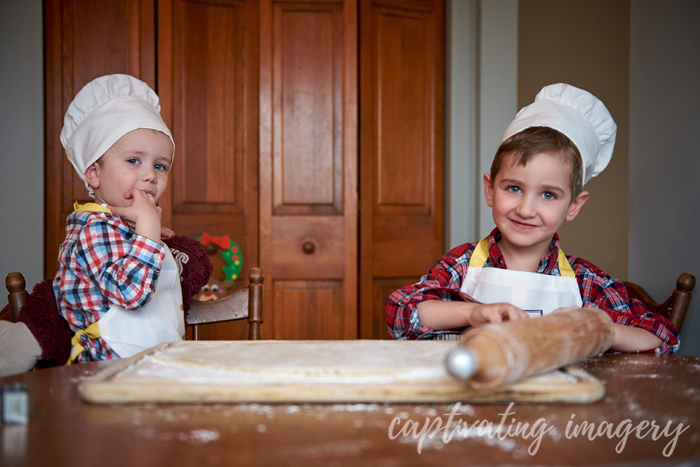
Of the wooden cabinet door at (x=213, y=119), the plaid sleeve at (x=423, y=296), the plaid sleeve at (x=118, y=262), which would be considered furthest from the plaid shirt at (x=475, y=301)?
the wooden cabinet door at (x=213, y=119)

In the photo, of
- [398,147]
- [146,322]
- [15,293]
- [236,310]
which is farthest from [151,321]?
[398,147]

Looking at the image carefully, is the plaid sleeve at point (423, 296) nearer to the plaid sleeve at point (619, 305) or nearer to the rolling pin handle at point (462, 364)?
the plaid sleeve at point (619, 305)

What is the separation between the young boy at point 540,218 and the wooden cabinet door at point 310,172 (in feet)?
4.29

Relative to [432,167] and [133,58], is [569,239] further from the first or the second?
[133,58]

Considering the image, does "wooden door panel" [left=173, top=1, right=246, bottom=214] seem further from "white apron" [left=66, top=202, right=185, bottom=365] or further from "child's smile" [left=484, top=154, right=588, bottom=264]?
"child's smile" [left=484, top=154, right=588, bottom=264]

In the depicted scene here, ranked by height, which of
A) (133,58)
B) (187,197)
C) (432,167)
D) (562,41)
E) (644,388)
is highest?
(562,41)

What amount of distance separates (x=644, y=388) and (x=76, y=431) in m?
0.55

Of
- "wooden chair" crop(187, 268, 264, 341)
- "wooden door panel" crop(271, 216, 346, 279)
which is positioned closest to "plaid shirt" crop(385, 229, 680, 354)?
"wooden chair" crop(187, 268, 264, 341)

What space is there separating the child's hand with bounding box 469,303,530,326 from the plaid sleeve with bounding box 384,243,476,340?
0.13m

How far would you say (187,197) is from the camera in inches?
89.8

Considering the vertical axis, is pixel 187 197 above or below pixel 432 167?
below

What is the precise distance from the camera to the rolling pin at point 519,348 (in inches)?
17.8

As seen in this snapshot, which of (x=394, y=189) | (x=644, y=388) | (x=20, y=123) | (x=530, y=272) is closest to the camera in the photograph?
(x=644, y=388)

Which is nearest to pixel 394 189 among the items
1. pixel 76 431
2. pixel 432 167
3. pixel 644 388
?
pixel 432 167
